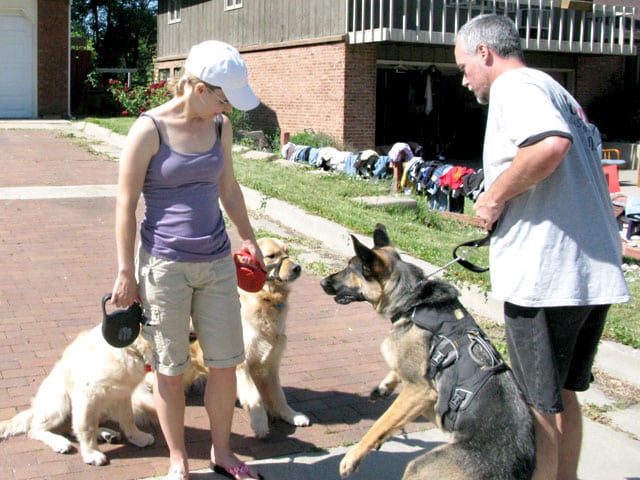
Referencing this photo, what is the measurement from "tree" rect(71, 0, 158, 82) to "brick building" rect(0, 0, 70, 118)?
1695 centimetres

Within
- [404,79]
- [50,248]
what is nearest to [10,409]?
[50,248]

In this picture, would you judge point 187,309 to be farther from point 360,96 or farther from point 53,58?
point 53,58

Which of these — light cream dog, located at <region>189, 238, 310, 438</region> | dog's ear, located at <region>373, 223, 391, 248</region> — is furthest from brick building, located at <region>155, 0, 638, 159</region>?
dog's ear, located at <region>373, 223, 391, 248</region>

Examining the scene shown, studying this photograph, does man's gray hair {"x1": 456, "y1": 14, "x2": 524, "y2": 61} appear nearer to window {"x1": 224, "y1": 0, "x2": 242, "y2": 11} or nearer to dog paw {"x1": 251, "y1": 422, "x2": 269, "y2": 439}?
dog paw {"x1": 251, "y1": 422, "x2": 269, "y2": 439}

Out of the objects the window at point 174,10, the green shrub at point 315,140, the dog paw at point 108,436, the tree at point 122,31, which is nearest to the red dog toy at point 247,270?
the dog paw at point 108,436

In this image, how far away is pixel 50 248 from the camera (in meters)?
8.46

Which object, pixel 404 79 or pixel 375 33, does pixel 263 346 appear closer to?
pixel 375 33

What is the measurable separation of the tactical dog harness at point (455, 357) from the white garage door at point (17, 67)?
23136 mm

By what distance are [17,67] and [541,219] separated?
938 inches

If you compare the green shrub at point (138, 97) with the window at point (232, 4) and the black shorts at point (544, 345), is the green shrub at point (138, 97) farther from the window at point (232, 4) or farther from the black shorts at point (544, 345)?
the black shorts at point (544, 345)

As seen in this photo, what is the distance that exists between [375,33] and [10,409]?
1436 cm

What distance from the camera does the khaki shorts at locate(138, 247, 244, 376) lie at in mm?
3537

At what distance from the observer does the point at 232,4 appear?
78.2 feet

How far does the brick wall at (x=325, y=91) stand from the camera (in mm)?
18328
